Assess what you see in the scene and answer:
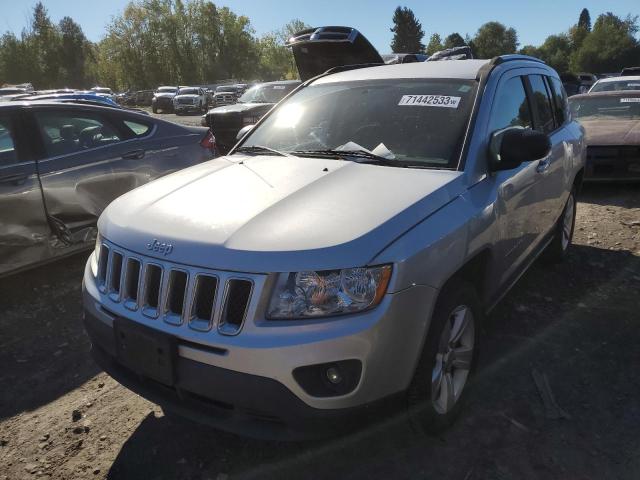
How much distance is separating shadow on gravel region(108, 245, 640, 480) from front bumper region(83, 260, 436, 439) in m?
0.30

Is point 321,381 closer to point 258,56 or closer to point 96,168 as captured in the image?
point 96,168

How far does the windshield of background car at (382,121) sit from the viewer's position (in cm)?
281

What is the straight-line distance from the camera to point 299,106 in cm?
358

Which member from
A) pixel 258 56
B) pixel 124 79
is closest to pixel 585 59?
pixel 258 56

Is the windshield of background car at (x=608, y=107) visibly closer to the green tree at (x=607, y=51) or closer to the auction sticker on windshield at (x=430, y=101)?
the auction sticker on windshield at (x=430, y=101)

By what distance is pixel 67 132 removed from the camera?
180 inches

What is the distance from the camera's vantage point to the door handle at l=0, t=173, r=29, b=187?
401 centimetres

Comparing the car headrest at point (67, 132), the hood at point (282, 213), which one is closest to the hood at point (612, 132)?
the hood at point (282, 213)

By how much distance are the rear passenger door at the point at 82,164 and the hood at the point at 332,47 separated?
258cm

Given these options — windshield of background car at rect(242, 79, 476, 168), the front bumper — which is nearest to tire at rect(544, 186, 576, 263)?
windshield of background car at rect(242, 79, 476, 168)

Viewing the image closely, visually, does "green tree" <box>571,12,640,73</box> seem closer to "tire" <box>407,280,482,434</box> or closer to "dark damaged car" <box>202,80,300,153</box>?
"dark damaged car" <box>202,80,300,153</box>

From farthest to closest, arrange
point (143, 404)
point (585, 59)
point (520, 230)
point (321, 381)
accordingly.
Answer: point (585, 59) < point (520, 230) < point (143, 404) < point (321, 381)

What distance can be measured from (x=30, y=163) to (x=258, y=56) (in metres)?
86.2

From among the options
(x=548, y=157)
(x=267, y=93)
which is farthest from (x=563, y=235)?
(x=267, y=93)
